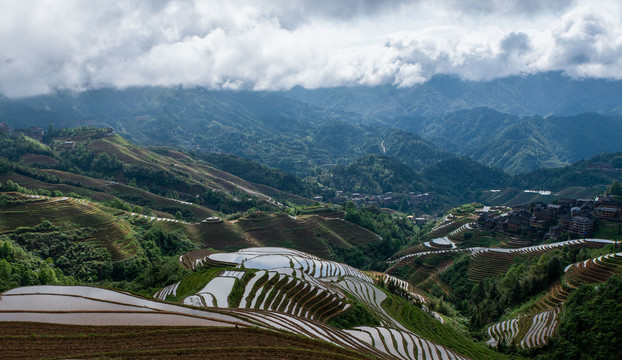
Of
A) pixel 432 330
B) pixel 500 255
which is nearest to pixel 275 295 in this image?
pixel 432 330

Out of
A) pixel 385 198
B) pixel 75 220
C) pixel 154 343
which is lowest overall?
pixel 385 198

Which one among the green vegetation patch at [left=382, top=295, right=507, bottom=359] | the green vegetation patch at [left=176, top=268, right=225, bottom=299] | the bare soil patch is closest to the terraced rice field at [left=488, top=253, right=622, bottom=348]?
the green vegetation patch at [left=382, top=295, right=507, bottom=359]

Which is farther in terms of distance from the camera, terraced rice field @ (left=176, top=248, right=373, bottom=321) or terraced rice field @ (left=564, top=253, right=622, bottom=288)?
terraced rice field @ (left=564, top=253, right=622, bottom=288)

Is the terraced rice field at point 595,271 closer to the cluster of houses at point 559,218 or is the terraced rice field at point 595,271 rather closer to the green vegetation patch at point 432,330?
the green vegetation patch at point 432,330

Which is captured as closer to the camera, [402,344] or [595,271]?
[402,344]

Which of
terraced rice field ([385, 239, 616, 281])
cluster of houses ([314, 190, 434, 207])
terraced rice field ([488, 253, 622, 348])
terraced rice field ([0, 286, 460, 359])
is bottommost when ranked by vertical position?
cluster of houses ([314, 190, 434, 207])

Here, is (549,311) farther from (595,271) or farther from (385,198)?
(385,198)

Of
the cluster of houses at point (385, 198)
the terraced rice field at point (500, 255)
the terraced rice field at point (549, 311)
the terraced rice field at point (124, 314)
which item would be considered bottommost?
the cluster of houses at point (385, 198)

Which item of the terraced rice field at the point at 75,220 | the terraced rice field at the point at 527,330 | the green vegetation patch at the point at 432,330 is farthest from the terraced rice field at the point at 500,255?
the terraced rice field at the point at 75,220

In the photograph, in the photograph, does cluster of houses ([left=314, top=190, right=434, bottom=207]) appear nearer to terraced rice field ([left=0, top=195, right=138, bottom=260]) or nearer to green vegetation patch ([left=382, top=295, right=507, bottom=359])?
terraced rice field ([left=0, top=195, right=138, bottom=260])

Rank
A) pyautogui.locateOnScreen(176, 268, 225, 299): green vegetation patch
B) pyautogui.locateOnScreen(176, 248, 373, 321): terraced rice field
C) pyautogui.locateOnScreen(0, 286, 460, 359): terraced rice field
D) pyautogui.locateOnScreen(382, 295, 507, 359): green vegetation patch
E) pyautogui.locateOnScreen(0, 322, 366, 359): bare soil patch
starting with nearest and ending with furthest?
pyautogui.locateOnScreen(0, 322, 366, 359): bare soil patch < pyautogui.locateOnScreen(0, 286, 460, 359): terraced rice field < pyautogui.locateOnScreen(176, 248, 373, 321): terraced rice field < pyautogui.locateOnScreen(382, 295, 507, 359): green vegetation patch < pyautogui.locateOnScreen(176, 268, 225, 299): green vegetation patch
